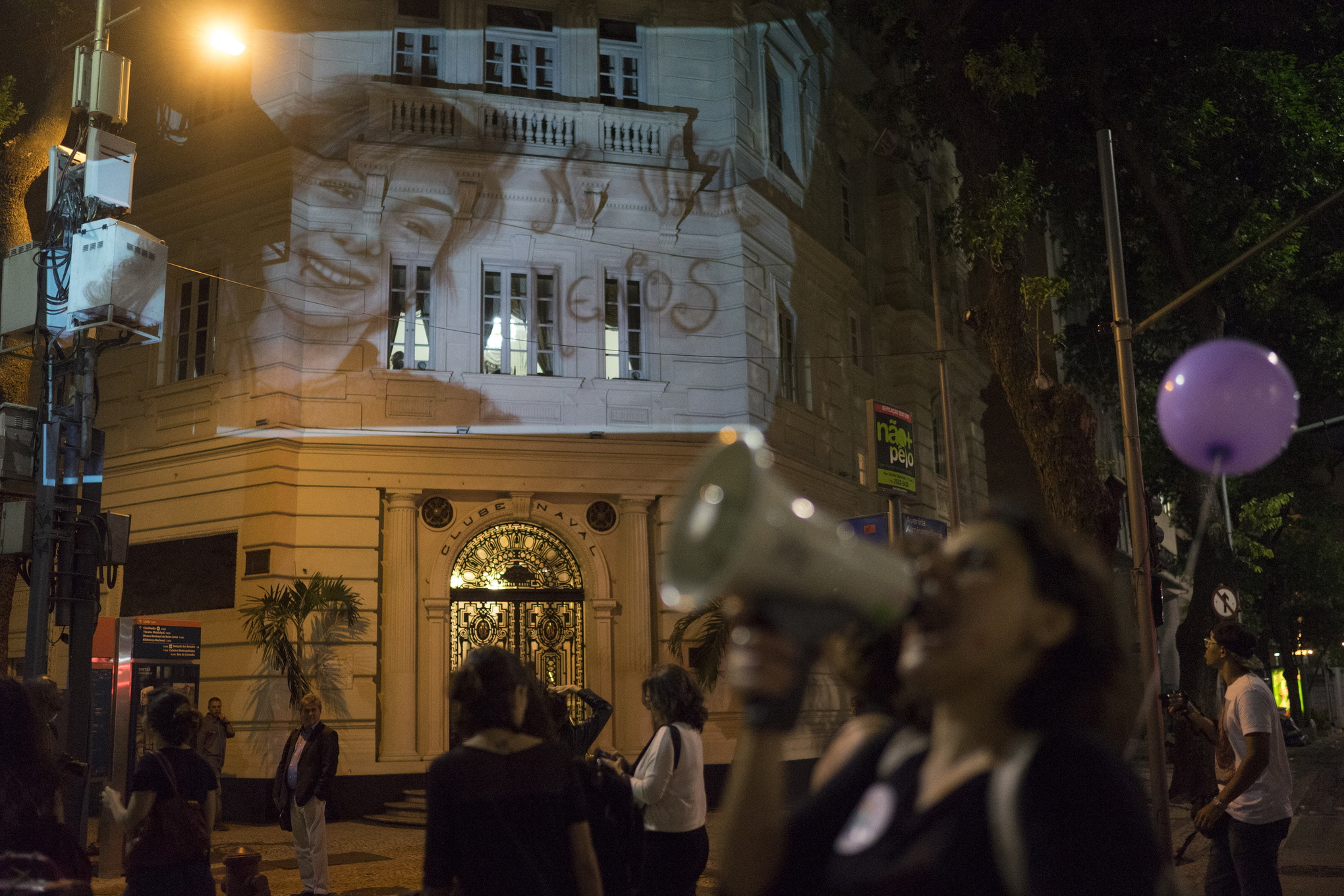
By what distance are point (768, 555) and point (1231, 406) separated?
513 cm

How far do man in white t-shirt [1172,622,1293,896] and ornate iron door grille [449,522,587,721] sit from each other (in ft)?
37.8

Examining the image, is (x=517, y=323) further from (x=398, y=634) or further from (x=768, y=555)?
(x=768, y=555)

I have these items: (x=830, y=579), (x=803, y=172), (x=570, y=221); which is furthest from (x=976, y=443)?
(x=830, y=579)

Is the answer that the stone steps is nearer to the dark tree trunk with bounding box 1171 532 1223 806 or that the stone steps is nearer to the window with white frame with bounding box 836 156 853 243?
the dark tree trunk with bounding box 1171 532 1223 806

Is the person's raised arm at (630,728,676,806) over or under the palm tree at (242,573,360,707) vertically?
under

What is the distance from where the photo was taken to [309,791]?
363 inches

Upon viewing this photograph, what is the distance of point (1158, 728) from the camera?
31.9 feet

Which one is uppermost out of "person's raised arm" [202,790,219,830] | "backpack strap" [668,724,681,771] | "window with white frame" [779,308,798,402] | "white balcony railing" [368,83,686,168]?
"white balcony railing" [368,83,686,168]

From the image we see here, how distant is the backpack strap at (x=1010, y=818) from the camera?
1.55 metres

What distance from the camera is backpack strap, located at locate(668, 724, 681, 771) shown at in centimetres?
524

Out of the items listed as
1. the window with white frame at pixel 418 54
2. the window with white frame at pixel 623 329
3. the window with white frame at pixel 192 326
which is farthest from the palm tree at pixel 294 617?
the window with white frame at pixel 418 54

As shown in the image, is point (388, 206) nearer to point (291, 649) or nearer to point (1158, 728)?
point (291, 649)

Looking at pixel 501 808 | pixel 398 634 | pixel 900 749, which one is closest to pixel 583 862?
pixel 501 808

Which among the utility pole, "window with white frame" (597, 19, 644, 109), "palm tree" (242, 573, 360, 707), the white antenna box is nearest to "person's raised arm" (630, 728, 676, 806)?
the utility pole
